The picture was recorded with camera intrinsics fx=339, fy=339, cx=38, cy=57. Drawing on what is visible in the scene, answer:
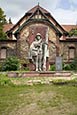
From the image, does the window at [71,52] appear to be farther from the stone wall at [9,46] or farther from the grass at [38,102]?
the grass at [38,102]

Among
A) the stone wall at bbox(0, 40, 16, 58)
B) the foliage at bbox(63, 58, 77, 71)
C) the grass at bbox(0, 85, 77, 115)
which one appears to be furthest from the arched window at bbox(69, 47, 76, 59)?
the grass at bbox(0, 85, 77, 115)

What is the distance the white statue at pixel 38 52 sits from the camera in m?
24.4

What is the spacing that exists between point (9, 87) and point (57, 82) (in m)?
3.05

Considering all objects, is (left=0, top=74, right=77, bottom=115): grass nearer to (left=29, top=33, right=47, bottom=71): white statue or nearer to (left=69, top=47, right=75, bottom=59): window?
(left=29, top=33, right=47, bottom=71): white statue

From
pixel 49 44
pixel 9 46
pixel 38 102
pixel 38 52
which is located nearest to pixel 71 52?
pixel 49 44

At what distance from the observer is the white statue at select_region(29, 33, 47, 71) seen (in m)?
24.4

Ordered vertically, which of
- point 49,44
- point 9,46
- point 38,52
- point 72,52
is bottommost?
point 72,52

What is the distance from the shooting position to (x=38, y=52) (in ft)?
80.1

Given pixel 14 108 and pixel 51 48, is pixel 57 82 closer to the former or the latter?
pixel 14 108

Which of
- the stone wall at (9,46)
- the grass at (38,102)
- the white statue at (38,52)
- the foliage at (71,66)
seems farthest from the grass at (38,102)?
the stone wall at (9,46)

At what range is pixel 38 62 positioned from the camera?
25.0m

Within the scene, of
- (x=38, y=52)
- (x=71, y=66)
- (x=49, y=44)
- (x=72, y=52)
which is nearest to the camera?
(x=38, y=52)

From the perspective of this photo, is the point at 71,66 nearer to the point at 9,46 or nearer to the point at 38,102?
the point at 9,46

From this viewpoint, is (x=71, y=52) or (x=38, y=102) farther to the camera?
(x=71, y=52)
